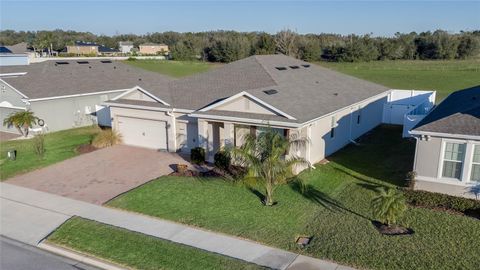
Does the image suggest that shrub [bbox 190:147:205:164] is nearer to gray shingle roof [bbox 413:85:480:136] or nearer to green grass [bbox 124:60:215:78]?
gray shingle roof [bbox 413:85:480:136]

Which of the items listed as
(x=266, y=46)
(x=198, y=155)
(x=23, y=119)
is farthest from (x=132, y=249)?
(x=266, y=46)

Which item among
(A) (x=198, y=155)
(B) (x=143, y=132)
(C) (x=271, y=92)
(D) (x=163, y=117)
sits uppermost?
(C) (x=271, y=92)

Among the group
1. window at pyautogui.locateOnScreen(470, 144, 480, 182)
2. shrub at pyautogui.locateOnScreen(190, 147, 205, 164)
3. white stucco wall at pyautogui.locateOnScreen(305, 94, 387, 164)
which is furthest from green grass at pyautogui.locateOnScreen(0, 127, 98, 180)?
window at pyautogui.locateOnScreen(470, 144, 480, 182)

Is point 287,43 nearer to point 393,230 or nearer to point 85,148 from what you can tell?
point 85,148

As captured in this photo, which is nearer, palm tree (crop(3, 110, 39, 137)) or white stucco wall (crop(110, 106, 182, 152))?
white stucco wall (crop(110, 106, 182, 152))

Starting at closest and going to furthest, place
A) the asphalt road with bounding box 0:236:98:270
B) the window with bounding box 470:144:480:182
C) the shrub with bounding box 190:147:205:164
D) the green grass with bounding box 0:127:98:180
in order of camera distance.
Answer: the asphalt road with bounding box 0:236:98:270
the window with bounding box 470:144:480:182
the shrub with bounding box 190:147:205:164
the green grass with bounding box 0:127:98:180

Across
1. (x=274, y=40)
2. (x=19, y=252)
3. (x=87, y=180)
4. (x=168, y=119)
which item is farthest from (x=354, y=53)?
(x=19, y=252)

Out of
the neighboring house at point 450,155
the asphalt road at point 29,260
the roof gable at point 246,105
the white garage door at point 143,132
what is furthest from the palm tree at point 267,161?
the white garage door at point 143,132

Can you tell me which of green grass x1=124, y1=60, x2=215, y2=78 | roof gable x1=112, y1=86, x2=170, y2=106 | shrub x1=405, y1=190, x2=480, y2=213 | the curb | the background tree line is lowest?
the curb
